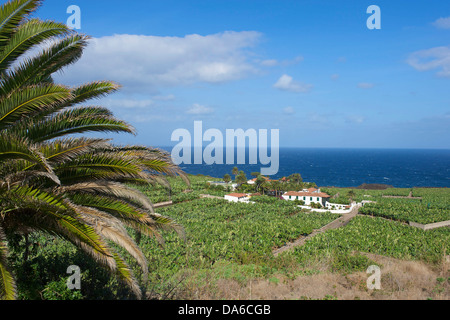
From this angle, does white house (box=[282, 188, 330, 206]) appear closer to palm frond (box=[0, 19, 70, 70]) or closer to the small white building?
the small white building

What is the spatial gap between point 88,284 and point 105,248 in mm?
4445

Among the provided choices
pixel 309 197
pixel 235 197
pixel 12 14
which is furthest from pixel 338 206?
pixel 12 14

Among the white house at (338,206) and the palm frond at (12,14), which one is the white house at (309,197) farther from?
the palm frond at (12,14)

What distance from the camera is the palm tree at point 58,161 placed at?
191 inches

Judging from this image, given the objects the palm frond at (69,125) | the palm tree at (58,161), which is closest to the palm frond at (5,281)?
the palm tree at (58,161)

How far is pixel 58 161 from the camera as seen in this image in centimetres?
540

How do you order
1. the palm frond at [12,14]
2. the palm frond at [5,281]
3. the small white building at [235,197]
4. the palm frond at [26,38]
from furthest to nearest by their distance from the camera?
1. the small white building at [235,197]
2. the palm frond at [26,38]
3. the palm frond at [12,14]
4. the palm frond at [5,281]

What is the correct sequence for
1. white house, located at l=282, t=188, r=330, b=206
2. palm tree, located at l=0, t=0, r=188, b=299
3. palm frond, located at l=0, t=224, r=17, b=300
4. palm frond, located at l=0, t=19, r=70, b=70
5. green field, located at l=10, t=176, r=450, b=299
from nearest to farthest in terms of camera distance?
palm frond, located at l=0, t=224, r=17, b=300, palm tree, located at l=0, t=0, r=188, b=299, palm frond, located at l=0, t=19, r=70, b=70, green field, located at l=10, t=176, r=450, b=299, white house, located at l=282, t=188, r=330, b=206

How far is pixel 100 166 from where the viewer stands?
6.01 metres

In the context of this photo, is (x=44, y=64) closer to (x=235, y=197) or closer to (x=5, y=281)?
(x=5, y=281)

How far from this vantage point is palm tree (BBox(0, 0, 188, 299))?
4855 mm

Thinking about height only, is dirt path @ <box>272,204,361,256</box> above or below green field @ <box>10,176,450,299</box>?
below

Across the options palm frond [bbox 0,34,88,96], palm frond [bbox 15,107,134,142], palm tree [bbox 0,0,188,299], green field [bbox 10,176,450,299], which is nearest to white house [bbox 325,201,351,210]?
green field [bbox 10,176,450,299]
